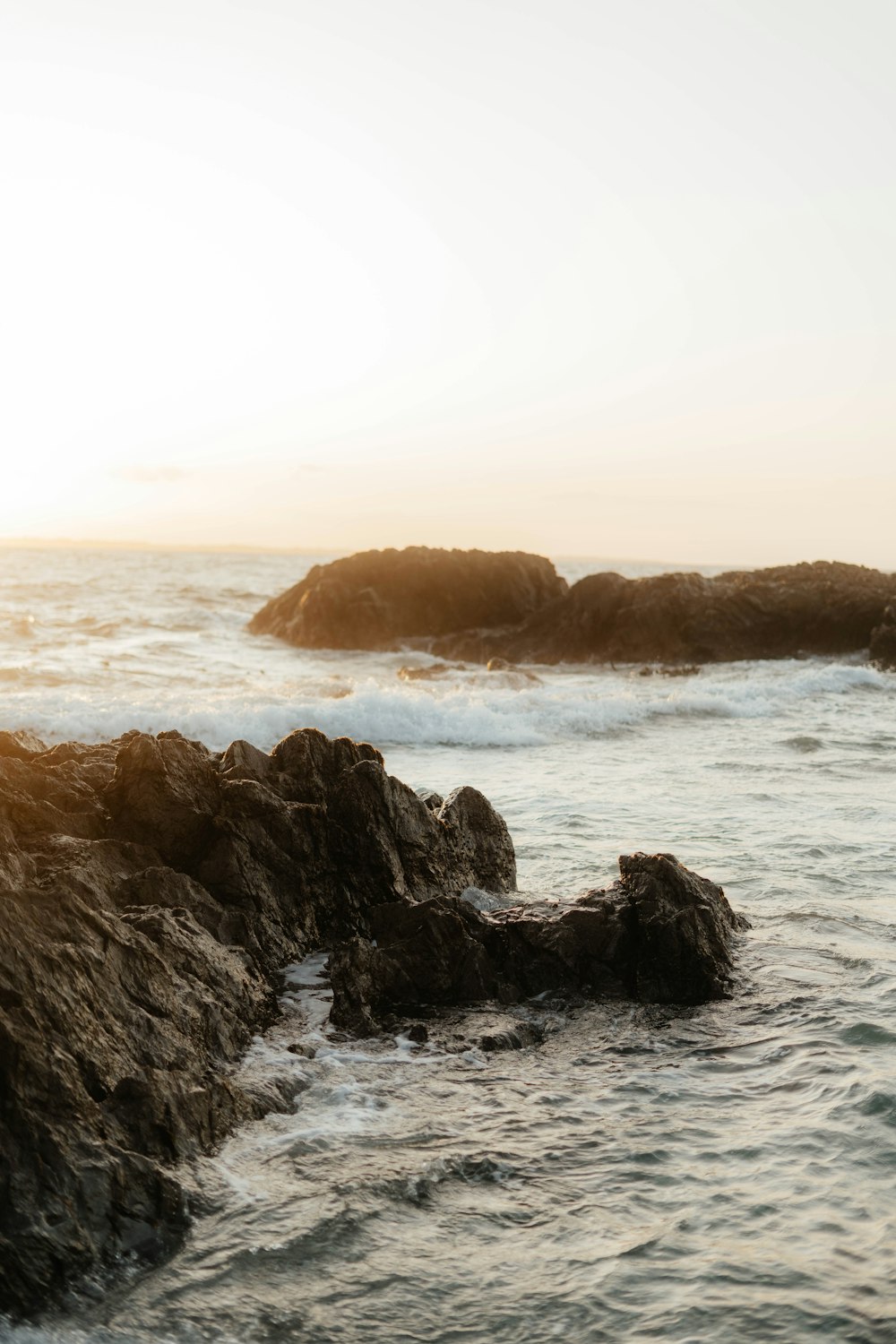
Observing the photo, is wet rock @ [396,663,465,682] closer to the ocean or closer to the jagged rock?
the jagged rock

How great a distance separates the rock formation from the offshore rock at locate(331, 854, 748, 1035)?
981 inches

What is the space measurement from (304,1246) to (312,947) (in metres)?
3.59

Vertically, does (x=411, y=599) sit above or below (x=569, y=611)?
above

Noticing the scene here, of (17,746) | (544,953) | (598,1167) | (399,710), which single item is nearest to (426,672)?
(399,710)

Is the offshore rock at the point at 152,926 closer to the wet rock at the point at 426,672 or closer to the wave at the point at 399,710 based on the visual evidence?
the wave at the point at 399,710

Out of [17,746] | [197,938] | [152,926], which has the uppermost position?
[17,746]

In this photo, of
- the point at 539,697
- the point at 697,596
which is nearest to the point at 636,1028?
the point at 539,697

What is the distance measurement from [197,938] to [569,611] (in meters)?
33.4

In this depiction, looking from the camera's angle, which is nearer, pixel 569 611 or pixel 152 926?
pixel 152 926

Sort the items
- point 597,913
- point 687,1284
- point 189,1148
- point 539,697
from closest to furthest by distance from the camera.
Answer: point 687,1284 → point 189,1148 → point 597,913 → point 539,697

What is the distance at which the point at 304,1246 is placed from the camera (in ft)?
16.3

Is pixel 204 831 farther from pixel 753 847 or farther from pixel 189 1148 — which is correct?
pixel 753 847

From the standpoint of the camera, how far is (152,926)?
6.82 meters

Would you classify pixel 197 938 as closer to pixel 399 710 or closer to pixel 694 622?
pixel 399 710
